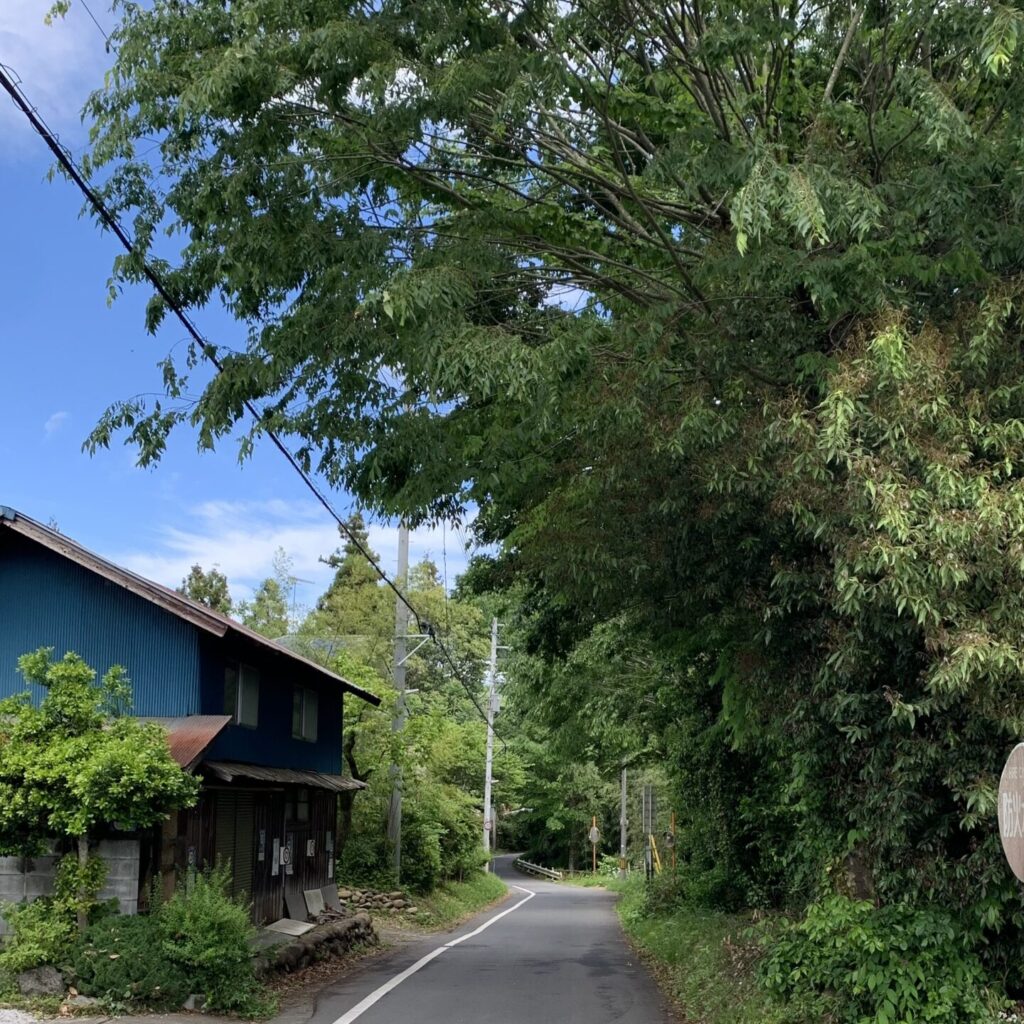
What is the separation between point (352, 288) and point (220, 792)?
978 cm

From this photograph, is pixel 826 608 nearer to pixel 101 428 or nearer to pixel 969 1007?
pixel 969 1007

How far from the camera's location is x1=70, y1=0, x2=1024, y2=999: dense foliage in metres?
7.84

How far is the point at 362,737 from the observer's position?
28250 mm

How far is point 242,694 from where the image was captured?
17.8m

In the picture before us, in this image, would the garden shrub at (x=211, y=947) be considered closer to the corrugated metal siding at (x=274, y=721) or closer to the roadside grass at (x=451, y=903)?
the corrugated metal siding at (x=274, y=721)

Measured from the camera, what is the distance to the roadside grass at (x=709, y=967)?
10750 millimetres

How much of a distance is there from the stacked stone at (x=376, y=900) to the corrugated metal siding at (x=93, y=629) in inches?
457

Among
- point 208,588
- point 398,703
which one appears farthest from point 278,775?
point 208,588

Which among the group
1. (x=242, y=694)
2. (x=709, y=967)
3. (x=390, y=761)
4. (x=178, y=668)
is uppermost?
(x=178, y=668)

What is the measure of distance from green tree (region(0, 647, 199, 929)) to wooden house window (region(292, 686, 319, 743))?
7.59 meters

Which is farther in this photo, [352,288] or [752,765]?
[752,765]

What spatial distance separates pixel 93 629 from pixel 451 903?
63.0 ft

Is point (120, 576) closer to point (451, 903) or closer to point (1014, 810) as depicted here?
point (1014, 810)

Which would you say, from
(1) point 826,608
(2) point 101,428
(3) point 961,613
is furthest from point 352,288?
(3) point 961,613
